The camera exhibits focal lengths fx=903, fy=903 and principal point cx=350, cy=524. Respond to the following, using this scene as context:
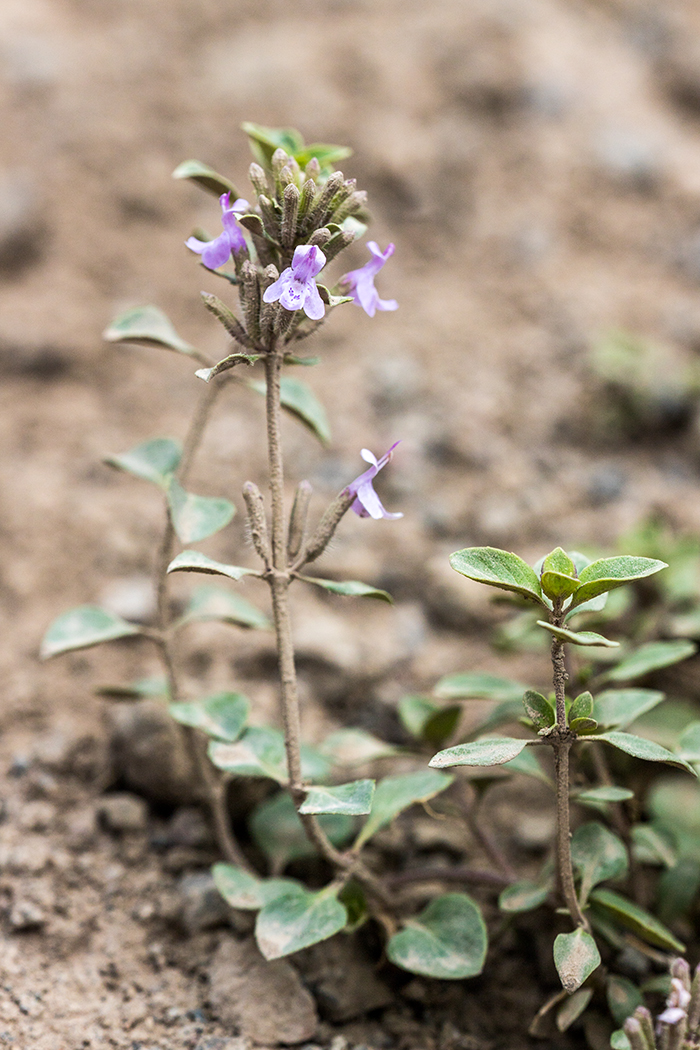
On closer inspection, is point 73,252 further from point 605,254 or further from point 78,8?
point 605,254

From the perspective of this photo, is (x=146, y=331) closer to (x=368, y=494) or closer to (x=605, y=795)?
(x=368, y=494)

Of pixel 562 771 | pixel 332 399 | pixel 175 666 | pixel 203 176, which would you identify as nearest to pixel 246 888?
pixel 175 666

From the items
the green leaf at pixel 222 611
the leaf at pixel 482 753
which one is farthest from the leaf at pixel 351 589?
the green leaf at pixel 222 611

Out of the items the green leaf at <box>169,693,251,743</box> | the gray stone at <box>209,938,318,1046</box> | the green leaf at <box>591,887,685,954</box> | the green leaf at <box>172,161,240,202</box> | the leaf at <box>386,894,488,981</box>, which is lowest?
the gray stone at <box>209,938,318,1046</box>

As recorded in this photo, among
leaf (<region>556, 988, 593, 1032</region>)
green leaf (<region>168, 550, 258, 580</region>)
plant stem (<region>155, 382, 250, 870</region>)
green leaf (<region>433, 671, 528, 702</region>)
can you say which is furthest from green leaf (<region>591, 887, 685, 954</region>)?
green leaf (<region>168, 550, 258, 580</region>)

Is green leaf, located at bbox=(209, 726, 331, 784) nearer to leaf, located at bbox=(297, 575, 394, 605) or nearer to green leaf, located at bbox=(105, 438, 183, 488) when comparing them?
leaf, located at bbox=(297, 575, 394, 605)

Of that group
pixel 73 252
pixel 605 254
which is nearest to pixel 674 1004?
pixel 605 254
